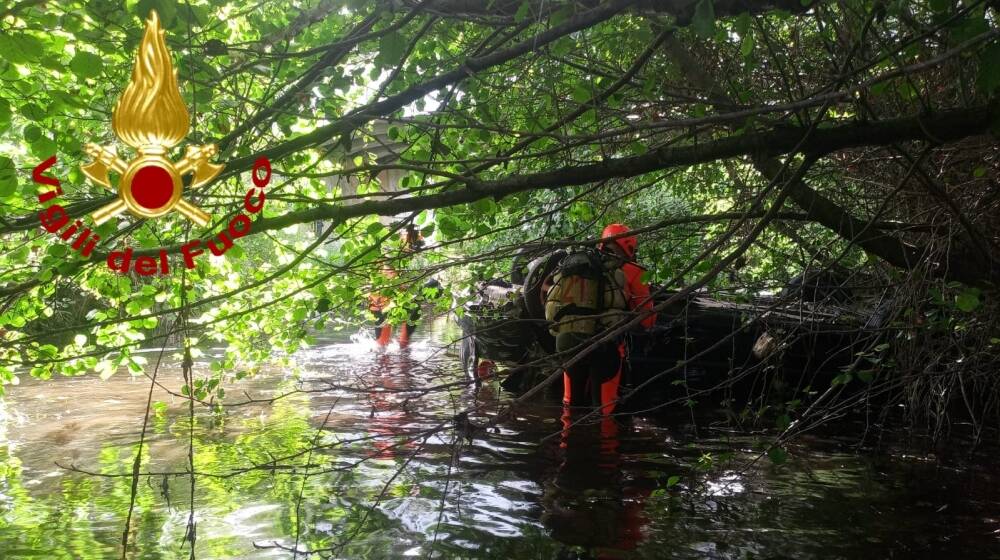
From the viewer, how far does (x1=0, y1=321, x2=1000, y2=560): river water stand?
4574 mm

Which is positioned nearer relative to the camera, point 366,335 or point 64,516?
point 64,516

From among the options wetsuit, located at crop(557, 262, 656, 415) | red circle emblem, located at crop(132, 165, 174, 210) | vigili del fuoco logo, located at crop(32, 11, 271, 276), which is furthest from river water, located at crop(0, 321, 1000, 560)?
red circle emblem, located at crop(132, 165, 174, 210)

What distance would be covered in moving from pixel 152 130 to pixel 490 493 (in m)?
3.56

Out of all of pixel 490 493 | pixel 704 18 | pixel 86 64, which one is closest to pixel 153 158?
pixel 86 64

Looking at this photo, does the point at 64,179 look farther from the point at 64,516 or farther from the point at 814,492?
the point at 814,492

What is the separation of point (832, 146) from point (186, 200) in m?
2.73

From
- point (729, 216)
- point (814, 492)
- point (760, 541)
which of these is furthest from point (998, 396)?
point (729, 216)

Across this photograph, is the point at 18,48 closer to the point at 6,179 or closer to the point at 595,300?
the point at 6,179

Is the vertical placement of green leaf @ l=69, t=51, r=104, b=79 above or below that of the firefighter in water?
above

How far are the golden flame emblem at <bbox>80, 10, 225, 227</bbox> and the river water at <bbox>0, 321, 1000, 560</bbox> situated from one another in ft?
3.11

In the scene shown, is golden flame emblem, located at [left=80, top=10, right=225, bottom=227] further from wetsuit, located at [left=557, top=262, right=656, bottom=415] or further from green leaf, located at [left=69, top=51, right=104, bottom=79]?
wetsuit, located at [left=557, top=262, right=656, bottom=415]

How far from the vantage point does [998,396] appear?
19.4 ft

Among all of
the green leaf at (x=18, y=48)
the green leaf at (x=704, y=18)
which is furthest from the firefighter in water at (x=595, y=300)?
the green leaf at (x=18, y=48)

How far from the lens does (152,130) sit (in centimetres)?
314
